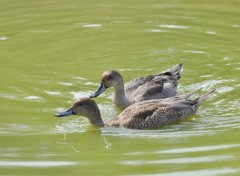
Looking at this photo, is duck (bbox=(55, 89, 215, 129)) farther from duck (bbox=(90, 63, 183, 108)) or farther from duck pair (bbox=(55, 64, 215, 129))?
duck (bbox=(90, 63, 183, 108))

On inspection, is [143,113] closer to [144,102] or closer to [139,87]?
[144,102]

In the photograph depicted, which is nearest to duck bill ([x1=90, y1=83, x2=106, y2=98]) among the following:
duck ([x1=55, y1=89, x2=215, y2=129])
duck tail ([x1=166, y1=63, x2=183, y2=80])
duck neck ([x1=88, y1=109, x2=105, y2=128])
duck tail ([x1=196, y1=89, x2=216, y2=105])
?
duck ([x1=55, y1=89, x2=215, y2=129])

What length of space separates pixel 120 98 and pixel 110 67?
1962 millimetres

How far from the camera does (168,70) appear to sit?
13164mm

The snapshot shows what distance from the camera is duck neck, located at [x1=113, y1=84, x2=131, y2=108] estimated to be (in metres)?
12.2

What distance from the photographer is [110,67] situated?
14148mm

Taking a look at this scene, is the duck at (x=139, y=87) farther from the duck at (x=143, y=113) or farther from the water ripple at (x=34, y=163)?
the water ripple at (x=34, y=163)

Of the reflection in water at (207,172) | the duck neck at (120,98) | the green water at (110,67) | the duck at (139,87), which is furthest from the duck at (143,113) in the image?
the reflection in water at (207,172)

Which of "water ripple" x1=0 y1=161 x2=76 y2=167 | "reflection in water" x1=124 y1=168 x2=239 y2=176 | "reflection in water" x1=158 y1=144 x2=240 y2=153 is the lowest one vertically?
"water ripple" x1=0 y1=161 x2=76 y2=167

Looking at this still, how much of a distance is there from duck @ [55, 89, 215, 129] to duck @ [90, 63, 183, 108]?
0.77m

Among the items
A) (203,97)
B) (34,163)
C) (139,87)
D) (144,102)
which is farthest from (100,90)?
(34,163)

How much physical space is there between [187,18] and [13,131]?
24.2 ft

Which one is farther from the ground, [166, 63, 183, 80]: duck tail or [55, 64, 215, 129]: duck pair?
[166, 63, 183, 80]: duck tail

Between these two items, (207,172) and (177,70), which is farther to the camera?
(177,70)
